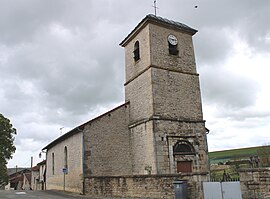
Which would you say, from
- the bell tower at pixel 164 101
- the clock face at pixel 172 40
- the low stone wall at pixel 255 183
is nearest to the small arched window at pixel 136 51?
the bell tower at pixel 164 101

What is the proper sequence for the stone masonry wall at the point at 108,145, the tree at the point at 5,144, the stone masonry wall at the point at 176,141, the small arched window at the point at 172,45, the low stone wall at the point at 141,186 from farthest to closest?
the tree at the point at 5,144
the small arched window at the point at 172,45
the stone masonry wall at the point at 108,145
the stone masonry wall at the point at 176,141
the low stone wall at the point at 141,186

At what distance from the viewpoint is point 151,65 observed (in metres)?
18.9

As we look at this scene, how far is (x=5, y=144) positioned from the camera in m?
31.1

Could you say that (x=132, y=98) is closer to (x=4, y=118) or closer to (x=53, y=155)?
(x=53, y=155)

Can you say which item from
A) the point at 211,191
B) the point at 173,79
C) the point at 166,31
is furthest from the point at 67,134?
the point at 211,191

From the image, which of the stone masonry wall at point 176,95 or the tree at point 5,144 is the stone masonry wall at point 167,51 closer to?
the stone masonry wall at point 176,95

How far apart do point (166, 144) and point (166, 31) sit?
819cm

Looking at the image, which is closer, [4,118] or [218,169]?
[218,169]

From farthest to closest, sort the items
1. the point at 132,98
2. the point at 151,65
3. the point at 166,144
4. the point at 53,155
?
the point at 53,155 → the point at 132,98 → the point at 151,65 → the point at 166,144

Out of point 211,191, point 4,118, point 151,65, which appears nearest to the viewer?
point 211,191

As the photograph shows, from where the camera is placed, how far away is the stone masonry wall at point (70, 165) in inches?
723

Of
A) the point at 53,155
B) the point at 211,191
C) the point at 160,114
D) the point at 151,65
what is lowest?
the point at 211,191

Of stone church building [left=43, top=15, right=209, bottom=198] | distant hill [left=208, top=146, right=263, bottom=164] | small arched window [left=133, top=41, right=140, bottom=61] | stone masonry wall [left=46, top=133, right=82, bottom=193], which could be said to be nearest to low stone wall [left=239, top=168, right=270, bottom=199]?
stone church building [left=43, top=15, right=209, bottom=198]

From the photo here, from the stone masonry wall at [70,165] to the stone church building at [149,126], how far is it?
0.21 feet
